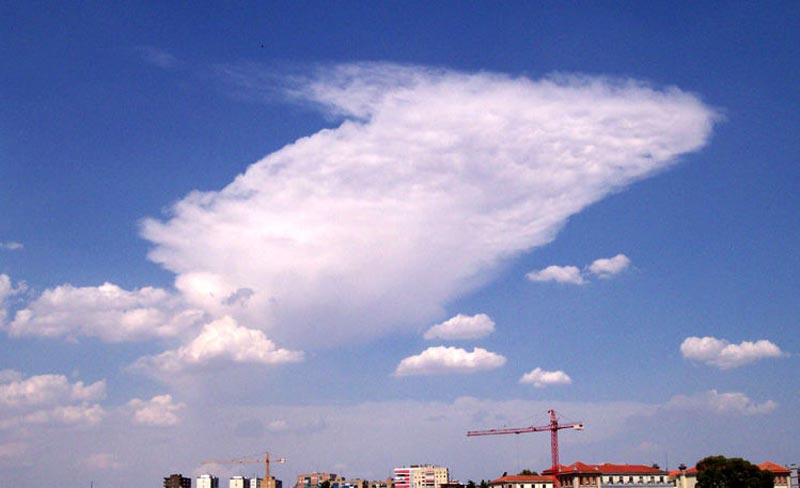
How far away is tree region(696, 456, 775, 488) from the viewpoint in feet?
574

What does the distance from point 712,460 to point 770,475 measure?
13.8 metres

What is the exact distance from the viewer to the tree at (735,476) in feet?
574

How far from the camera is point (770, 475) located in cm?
18025

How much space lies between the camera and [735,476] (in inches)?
6934

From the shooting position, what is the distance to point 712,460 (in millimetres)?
190750
